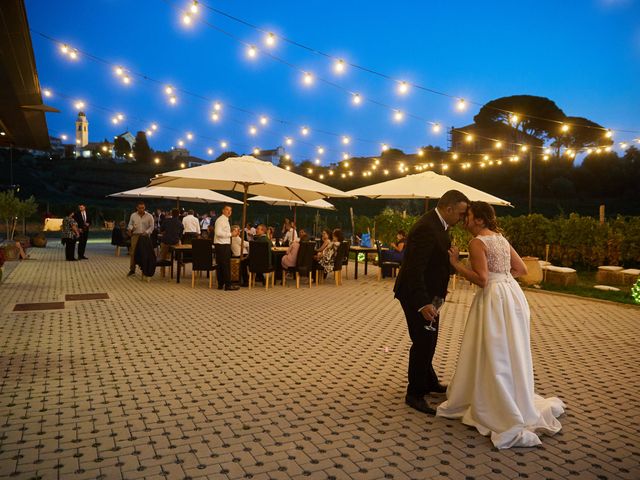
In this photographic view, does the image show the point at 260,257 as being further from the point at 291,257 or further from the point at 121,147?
the point at 121,147

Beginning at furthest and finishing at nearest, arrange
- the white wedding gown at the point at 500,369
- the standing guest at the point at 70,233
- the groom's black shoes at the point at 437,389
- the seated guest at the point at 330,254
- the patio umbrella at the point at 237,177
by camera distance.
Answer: the standing guest at the point at 70,233
the seated guest at the point at 330,254
the patio umbrella at the point at 237,177
the groom's black shoes at the point at 437,389
the white wedding gown at the point at 500,369

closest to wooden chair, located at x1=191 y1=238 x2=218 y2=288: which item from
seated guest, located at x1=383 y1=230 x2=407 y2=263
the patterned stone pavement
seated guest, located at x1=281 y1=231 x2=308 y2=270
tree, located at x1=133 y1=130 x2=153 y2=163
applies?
seated guest, located at x1=281 y1=231 x2=308 y2=270

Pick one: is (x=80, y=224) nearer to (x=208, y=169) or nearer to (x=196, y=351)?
(x=208, y=169)

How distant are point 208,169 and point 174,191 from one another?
5653 mm

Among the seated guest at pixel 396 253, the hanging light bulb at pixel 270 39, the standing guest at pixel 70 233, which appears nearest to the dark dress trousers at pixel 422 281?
the hanging light bulb at pixel 270 39

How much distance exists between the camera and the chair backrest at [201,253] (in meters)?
9.73

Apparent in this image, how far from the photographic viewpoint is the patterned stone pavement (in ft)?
9.70

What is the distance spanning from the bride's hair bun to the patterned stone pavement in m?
1.42

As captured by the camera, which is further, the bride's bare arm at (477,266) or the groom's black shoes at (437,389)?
the groom's black shoes at (437,389)

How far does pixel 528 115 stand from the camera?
5094 centimetres

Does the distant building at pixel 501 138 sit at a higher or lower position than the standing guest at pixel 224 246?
higher

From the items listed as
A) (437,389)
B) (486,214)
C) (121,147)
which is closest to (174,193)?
(437,389)

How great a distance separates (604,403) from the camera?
4.13 meters

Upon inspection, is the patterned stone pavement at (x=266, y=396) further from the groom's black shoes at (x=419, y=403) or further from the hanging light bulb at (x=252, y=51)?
the hanging light bulb at (x=252, y=51)
